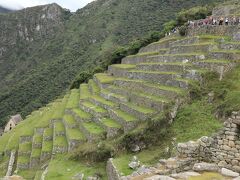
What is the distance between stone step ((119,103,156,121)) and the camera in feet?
53.7

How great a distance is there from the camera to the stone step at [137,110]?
53.7ft

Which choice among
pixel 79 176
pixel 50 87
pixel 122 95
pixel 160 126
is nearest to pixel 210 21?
pixel 122 95

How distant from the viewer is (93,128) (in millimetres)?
19328

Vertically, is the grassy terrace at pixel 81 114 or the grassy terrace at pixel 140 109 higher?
the grassy terrace at pixel 140 109

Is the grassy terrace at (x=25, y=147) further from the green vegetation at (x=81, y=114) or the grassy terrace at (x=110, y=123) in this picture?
the grassy terrace at (x=110, y=123)

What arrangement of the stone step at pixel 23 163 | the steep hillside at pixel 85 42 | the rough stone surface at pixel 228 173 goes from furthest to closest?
the steep hillside at pixel 85 42, the stone step at pixel 23 163, the rough stone surface at pixel 228 173

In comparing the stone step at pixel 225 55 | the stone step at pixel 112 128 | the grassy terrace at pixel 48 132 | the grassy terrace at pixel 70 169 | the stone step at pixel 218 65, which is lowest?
the grassy terrace at pixel 48 132

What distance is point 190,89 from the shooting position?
15.7 m

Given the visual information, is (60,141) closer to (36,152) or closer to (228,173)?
(36,152)

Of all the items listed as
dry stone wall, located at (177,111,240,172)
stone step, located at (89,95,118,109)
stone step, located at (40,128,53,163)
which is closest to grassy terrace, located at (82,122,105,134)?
stone step, located at (89,95,118,109)

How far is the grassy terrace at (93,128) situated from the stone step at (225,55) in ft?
21.0

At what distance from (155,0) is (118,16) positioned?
50.7ft

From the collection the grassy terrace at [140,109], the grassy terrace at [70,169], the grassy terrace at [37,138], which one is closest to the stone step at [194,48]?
the grassy terrace at [140,109]

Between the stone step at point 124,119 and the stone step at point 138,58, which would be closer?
the stone step at point 124,119
